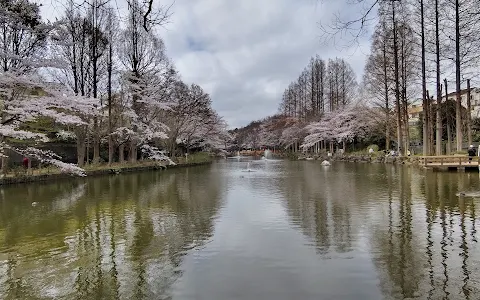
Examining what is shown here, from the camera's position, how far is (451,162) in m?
19.8

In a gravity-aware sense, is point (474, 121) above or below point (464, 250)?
above

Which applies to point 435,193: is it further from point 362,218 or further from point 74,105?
point 74,105

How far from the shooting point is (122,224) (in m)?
8.28

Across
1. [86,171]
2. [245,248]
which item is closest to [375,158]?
[86,171]

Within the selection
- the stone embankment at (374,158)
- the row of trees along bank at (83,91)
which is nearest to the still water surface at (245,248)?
the row of trees along bank at (83,91)

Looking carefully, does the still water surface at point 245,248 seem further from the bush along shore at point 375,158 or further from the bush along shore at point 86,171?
the bush along shore at point 375,158

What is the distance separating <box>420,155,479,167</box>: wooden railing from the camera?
1886 centimetres

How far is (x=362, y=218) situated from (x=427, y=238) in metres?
1.92

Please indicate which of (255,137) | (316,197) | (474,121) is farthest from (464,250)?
(255,137)

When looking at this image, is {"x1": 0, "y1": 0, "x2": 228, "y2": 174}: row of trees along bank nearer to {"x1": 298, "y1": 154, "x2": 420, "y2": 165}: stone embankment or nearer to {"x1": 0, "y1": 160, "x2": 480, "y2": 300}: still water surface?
{"x1": 0, "y1": 160, "x2": 480, "y2": 300}: still water surface

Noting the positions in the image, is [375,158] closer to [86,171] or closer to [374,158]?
[374,158]

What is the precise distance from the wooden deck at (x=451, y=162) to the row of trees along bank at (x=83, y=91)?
17111 mm

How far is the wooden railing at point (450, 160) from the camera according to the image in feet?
61.9

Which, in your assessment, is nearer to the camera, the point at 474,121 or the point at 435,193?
the point at 435,193
